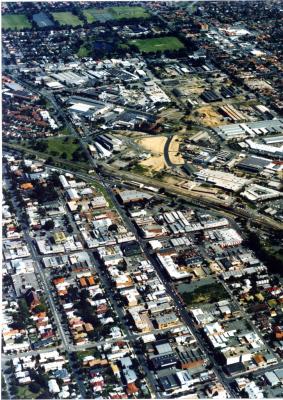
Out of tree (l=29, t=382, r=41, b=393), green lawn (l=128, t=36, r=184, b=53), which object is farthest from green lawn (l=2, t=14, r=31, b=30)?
tree (l=29, t=382, r=41, b=393)

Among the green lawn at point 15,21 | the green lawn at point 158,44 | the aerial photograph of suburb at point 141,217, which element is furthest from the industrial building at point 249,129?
the green lawn at point 15,21

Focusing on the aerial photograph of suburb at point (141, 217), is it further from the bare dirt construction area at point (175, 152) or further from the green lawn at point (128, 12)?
the green lawn at point (128, 12)

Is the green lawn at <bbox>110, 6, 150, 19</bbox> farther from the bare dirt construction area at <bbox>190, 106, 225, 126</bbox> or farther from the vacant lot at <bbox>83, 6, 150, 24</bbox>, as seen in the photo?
the bare dirt construction area at <bbox>190, 106, 225, 126</bbox>

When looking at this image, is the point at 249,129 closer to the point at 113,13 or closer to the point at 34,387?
the point at 34,387

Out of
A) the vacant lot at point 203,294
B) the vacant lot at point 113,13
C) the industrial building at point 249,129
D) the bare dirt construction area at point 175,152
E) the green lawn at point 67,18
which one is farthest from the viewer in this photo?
the vacant lot at point 113,13

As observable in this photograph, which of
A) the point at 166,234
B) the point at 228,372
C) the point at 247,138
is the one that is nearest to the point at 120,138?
the point at 247,138

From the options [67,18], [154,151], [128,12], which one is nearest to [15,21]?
[67,18]

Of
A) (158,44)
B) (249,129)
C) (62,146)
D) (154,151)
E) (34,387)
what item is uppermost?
(158,44)
